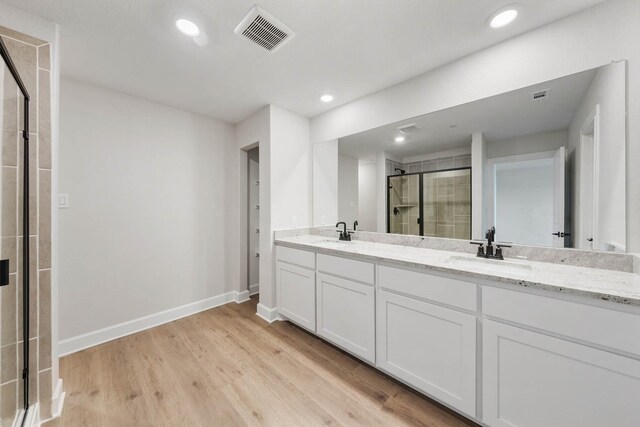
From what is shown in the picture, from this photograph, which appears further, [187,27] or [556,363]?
[187,27]

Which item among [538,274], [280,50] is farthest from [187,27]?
[538,274]

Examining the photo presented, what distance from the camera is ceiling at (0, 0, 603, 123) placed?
1.38 metres

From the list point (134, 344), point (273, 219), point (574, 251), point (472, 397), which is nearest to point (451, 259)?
point (574, 251)

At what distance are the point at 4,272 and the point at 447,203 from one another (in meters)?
2.79

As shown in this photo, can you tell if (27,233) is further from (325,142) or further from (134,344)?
(325,142)

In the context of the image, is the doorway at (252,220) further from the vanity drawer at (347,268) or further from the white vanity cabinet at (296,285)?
the vanity drawer at (347,268)

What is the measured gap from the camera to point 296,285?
7.83 ft

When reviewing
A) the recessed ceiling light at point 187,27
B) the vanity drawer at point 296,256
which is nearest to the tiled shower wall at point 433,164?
the vanity drawer at point 296,256

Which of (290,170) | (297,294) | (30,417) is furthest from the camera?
(290,170)

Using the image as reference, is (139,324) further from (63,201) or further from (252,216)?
(252,216)

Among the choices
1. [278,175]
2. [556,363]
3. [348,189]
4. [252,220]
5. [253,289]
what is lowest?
[253,289]

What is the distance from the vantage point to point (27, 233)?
1373 mm

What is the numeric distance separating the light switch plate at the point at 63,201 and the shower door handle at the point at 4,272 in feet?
3.70

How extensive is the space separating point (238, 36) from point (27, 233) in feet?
5.74
